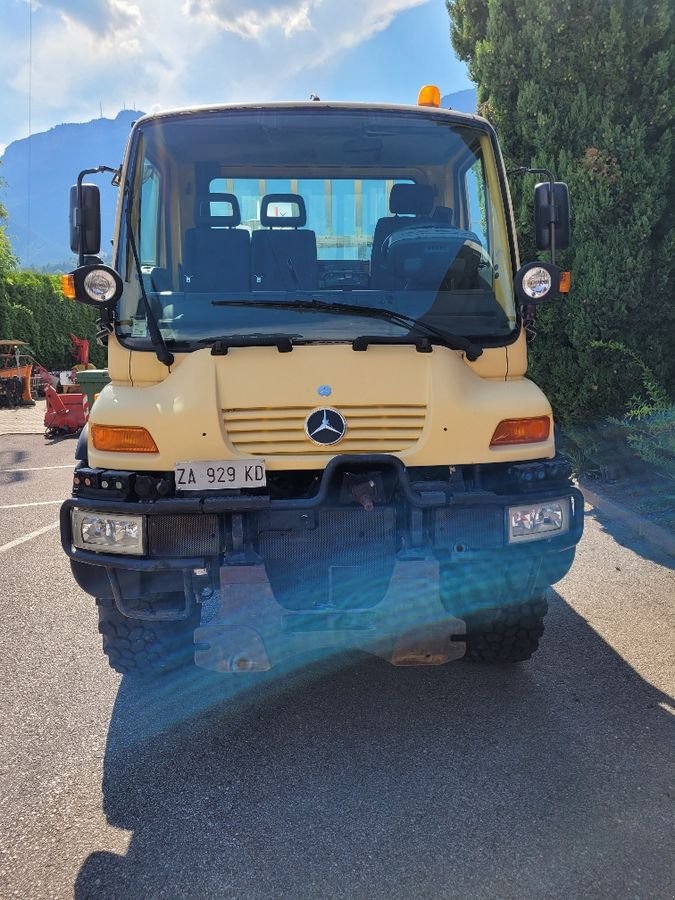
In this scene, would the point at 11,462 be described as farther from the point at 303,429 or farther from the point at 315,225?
the point at 303,429

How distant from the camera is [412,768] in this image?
3066 mm

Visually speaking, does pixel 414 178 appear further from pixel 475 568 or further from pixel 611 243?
pixel 611 243

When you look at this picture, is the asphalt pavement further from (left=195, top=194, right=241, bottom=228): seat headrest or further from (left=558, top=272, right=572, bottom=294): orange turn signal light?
(left=195, top=194, right=241, bottom=228): seat headrest

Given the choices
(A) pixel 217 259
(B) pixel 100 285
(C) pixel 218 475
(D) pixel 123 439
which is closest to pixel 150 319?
(B) pixel 100 285

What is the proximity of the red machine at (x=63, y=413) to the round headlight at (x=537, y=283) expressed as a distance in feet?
37.5

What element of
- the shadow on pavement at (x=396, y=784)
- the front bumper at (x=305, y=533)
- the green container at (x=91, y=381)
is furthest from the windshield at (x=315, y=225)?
the green container at (x=91, y=381)

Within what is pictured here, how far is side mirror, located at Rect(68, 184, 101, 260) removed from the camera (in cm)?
375

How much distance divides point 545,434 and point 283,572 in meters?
1.31

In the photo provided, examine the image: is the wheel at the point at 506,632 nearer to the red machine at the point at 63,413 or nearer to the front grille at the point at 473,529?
the front grille at the point at 473,529

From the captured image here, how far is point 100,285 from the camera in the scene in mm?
3457

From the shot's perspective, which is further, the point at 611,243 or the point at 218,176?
the point at 611,243

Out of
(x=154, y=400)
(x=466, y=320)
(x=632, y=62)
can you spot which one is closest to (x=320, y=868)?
(x=154, y=400)

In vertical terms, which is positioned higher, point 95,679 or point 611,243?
point 611,243

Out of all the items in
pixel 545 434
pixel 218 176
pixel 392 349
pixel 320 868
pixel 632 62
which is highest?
pixel 632 62
